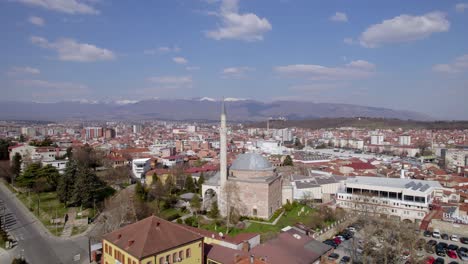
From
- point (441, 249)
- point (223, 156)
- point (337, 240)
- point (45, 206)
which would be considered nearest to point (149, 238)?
point (337, 240)

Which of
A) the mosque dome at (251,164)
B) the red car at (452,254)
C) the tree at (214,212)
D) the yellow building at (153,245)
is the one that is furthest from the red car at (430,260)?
the tree at (214,212)

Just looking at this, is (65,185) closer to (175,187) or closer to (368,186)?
(175,187)

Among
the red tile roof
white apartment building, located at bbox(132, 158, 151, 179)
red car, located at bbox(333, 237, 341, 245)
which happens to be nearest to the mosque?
red car, located at bbox(333, 237, 341, 245)

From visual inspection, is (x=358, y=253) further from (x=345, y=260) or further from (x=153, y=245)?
(x=153, y=245)

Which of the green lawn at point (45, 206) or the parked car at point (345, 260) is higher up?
the green lawn at point (45, 206)

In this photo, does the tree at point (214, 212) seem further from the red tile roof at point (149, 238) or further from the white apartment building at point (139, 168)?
the white apartment building at point (139, 168)
